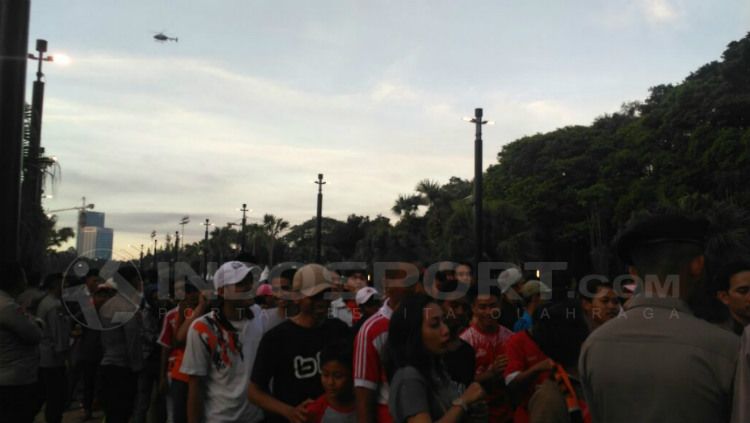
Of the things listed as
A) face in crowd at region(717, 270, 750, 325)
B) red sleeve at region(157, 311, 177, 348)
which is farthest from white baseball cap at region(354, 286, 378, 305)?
face in crowd at region(717, 270, 750, 325)

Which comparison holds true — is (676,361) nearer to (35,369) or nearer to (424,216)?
(35,369)

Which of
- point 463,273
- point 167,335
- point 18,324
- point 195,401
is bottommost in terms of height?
point 195,401

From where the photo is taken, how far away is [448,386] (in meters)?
3.25

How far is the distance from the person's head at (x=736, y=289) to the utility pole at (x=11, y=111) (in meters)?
5.22

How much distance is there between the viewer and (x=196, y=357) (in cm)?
441

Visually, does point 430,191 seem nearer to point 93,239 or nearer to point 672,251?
point 672,251

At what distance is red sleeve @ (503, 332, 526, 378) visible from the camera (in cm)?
429

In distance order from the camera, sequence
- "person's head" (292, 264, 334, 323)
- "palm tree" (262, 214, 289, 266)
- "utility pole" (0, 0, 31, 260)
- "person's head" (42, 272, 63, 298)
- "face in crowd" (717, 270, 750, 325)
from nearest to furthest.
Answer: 1. "person's head" (292, 264, 334, 323)
2. "face in crowd" (717, 270, 750, 325)
3. "utility pole" (0, 0, 31, 260)
4. "person's head" (42, 272, 63, 298)
5. "palm tree" (262, 214, 289, 266)

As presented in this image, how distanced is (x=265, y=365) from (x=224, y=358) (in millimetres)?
600

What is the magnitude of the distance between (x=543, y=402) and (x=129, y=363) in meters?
5.20

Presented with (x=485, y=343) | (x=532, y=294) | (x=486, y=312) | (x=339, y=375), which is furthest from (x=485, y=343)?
(x=339, y=375)

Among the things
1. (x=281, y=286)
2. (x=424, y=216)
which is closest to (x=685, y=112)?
(x=424, y=216)

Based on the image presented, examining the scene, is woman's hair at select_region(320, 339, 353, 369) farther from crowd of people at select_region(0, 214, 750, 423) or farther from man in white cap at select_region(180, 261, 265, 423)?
man in white cap at select_region(180, 261, 265, 423)

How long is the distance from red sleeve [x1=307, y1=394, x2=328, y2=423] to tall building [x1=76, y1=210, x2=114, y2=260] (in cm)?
597
